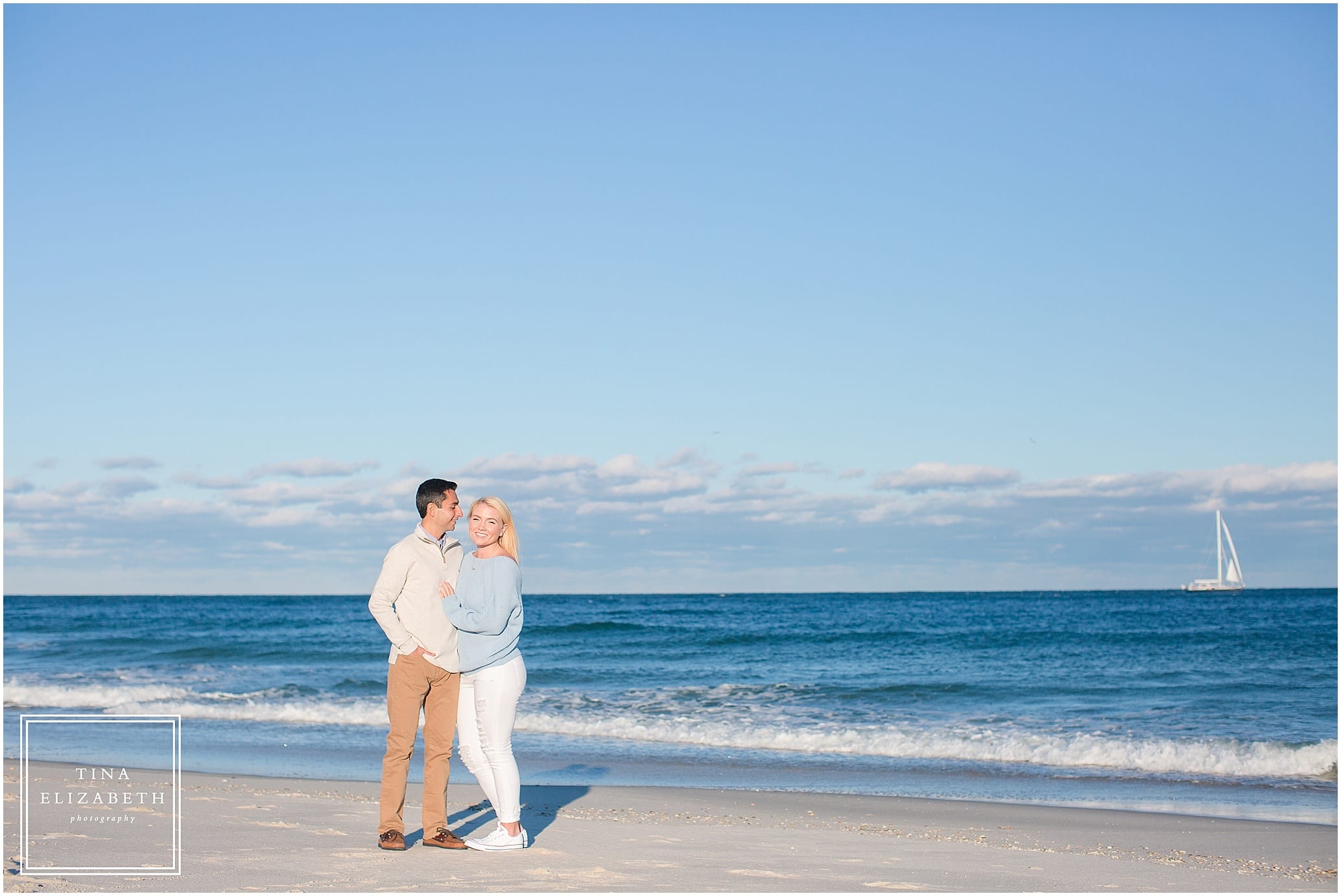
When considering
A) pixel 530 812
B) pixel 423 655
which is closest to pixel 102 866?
pixel 423 655

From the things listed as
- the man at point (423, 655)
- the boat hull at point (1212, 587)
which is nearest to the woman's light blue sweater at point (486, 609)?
the man at point (423, 655)

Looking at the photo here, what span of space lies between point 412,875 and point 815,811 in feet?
11.8

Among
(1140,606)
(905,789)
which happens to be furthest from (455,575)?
(1140,606)

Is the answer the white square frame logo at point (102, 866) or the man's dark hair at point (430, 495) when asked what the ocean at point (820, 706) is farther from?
the man's dark hair at point (430, 495)

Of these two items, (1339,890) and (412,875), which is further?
(1339,890)

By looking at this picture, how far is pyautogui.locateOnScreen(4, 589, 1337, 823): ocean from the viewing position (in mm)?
9594

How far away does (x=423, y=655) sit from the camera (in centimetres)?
520

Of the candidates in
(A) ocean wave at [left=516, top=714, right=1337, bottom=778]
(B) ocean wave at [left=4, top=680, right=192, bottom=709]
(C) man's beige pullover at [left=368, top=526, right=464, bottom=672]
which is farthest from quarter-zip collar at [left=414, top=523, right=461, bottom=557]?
(B) ocean wave at [left=4, top=680, right=192, bottom=709]

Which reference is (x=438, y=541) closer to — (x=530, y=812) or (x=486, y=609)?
(x=486, y=609)

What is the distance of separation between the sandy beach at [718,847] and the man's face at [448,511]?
160cm

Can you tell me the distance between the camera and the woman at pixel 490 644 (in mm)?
5062

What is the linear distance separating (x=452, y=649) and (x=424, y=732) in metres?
0.41

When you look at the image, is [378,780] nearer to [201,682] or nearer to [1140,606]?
[201,682]

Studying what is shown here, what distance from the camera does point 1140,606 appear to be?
172 feet
